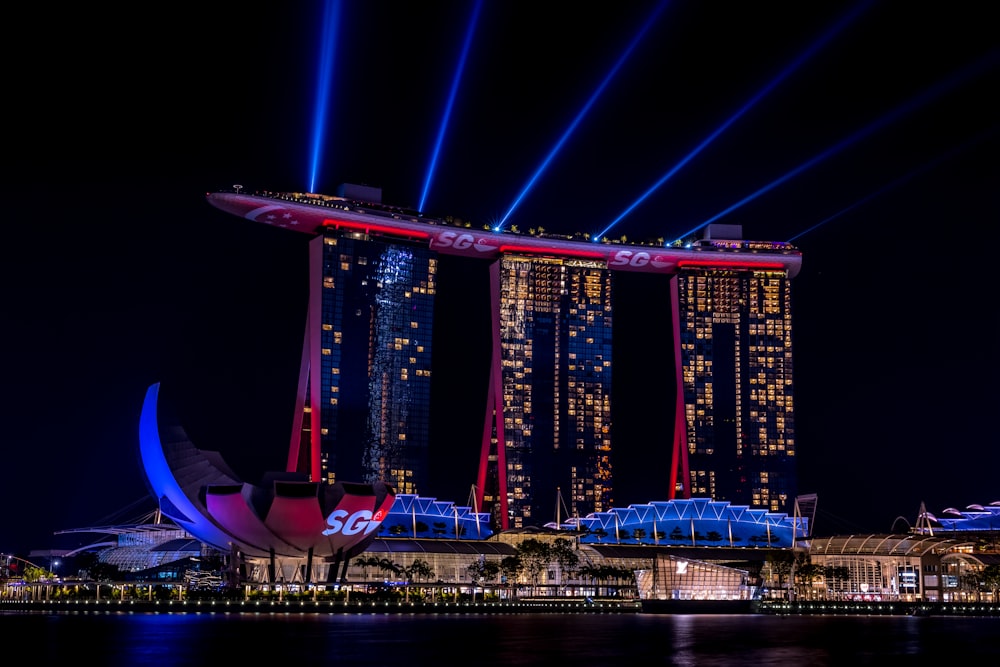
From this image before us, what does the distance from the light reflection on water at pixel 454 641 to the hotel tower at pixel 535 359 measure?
62750mm

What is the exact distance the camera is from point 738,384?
18212 cm

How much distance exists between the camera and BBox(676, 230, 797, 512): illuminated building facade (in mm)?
180500

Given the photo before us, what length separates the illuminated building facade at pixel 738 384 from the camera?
180 m

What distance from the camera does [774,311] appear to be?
186 metres

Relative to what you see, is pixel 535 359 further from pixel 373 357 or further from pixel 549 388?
pixel 373 357

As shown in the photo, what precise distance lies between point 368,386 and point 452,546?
2873cm

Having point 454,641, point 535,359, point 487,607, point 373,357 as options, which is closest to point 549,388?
point 535,359

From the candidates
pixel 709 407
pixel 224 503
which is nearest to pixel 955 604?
pixel 709 407

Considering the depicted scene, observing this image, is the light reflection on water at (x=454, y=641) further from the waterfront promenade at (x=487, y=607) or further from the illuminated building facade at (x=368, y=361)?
the illuminated building facade at (x=368, y=361)

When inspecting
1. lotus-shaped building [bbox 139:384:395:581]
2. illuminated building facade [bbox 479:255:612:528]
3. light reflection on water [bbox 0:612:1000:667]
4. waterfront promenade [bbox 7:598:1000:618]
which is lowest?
waterfront promenade [bbox 7:598:1000:618]

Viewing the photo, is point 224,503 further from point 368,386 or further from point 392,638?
point 368,386

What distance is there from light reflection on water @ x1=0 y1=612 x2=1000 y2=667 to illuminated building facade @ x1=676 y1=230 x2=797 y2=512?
3121 inches

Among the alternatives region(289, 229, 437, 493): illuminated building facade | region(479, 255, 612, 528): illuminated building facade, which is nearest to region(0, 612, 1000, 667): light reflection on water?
region(289, 229, 437, 493): illuminated building facade

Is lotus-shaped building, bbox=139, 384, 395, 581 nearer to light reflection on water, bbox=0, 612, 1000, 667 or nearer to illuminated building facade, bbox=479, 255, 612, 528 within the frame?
light reflection on water, bbox=0, 612, 1000, 667
